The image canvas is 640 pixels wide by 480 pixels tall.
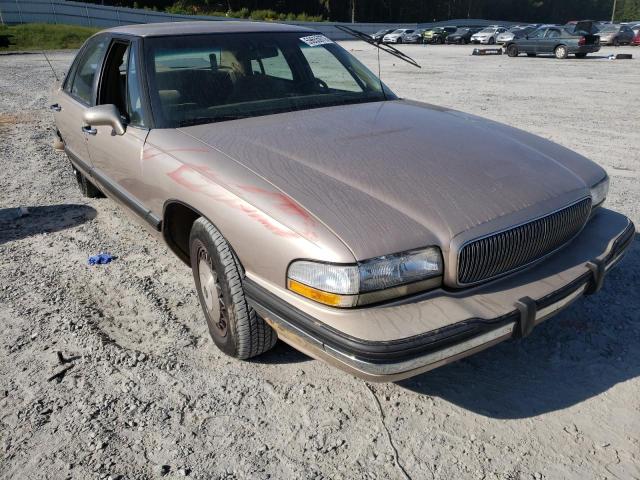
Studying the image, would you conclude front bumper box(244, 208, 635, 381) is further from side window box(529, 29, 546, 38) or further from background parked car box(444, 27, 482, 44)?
background parked car box(444, 27, 482, 44)

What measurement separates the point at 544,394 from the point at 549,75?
51.7 feet

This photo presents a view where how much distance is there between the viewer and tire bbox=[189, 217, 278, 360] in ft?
8.04

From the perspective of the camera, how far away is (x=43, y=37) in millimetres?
31625

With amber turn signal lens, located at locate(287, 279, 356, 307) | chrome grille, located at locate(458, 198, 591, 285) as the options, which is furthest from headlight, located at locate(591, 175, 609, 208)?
amber turn signal lens, located at locate(287, 279, 356, 307)

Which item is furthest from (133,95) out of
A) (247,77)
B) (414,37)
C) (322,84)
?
(414,37)

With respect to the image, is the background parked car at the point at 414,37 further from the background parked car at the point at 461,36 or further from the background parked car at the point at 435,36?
the background parked car at the point at 461,36

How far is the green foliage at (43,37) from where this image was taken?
30.6 m

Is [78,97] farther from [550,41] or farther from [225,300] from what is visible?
[550,41]

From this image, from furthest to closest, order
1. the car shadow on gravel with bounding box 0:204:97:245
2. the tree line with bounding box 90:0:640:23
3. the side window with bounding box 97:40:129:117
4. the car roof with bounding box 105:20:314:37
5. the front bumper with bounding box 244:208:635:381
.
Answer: the tree line with bounding box 90:0:640:23 → the car shadow on gravel with bounding box 0:204:97:245 → the side window with bounding box 97:40:129:117 → the car roof with bounding box 105:20:314:37 → the front bumper with bounding box 244:208:635:381

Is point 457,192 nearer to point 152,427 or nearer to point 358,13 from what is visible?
point 152,427

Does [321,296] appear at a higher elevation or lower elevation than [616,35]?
lower

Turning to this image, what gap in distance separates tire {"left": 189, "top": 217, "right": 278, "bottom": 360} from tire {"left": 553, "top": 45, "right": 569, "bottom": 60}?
24.7m

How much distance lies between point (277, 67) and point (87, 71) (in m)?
1.66

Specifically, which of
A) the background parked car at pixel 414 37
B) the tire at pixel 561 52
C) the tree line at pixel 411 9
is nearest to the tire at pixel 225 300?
the tire at pixel 561 52
